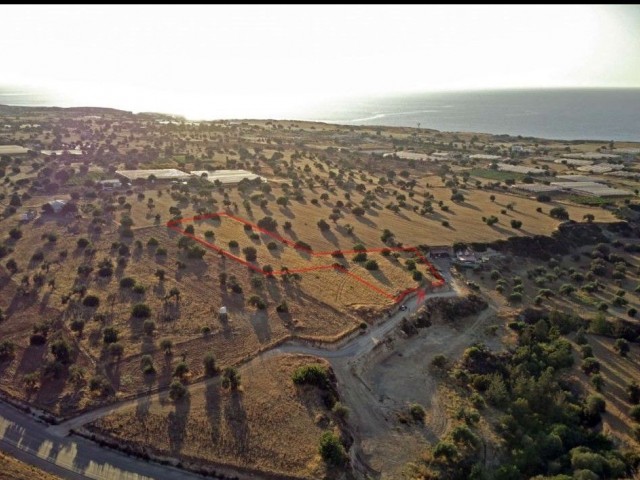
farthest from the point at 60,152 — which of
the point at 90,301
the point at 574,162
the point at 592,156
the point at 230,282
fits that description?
the point at 592,156

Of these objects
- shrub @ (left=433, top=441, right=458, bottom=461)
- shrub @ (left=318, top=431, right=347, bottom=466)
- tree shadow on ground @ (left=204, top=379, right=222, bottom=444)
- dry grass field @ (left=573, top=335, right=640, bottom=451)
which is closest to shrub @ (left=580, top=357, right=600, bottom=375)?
dry grass field @ (left=573, top=335, right=640, bottom=451)

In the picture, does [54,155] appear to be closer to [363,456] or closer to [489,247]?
[489,247]

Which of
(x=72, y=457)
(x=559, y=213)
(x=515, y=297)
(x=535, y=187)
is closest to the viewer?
(x=72, y=457)

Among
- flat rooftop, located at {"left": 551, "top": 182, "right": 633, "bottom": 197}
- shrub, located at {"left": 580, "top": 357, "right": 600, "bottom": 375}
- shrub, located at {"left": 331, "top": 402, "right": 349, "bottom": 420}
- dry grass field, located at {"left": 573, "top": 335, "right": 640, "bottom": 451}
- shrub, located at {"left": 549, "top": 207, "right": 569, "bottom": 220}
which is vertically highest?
flat rooftop, located at {"left": 551, "top": 182, "right": 633, "bottom": 197}

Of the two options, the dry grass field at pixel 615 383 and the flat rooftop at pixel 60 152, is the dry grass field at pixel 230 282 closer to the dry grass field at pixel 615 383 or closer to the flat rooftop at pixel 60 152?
the dry grass field at pixel 615 383

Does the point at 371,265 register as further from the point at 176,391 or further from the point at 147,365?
the point at 176,391

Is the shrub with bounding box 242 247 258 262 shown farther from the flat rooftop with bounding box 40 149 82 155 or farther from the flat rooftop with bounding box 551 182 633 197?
the flat rooftop with bounding box 40 149 82 155
